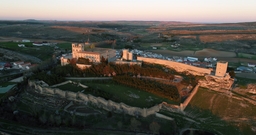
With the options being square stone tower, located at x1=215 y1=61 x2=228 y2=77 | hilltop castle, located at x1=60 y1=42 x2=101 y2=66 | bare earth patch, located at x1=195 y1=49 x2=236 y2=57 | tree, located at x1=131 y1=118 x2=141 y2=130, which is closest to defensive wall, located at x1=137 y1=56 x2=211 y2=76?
square stone tower, located at x1=215 y1=61 x2=228 y2=77

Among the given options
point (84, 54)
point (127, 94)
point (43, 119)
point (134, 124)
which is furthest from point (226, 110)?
point (84, 54)

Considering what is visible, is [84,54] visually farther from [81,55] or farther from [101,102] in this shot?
[101,102]

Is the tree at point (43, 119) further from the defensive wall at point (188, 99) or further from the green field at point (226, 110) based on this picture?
the green field at point (226, 110)

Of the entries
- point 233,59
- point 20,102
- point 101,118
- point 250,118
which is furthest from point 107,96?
point 233,59

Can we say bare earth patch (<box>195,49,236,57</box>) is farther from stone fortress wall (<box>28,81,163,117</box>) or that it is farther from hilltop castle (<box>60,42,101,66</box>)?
stone fortress wall (<box>28,81,163,117</box>)

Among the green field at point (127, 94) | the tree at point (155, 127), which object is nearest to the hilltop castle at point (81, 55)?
the green field at point (127, 94)

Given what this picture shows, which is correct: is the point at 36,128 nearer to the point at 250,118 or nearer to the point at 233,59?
the point at 250,118
